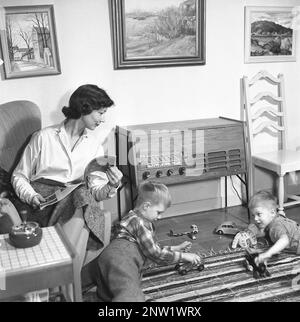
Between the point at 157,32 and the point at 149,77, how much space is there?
1.08ft

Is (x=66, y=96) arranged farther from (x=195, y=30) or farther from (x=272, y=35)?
(x=272, y=35)

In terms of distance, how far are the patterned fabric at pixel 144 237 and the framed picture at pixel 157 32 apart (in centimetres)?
129

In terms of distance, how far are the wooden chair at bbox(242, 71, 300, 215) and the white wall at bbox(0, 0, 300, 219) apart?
0.10 meters

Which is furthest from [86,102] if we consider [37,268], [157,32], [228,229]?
[228,229]

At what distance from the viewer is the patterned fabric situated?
7.74ft

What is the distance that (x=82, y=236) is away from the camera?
2.12 m

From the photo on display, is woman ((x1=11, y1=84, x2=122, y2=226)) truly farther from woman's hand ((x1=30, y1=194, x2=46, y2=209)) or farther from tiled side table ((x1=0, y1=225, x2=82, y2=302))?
tiled side table ((x1=0, y1=225, x2=82, y2=302))

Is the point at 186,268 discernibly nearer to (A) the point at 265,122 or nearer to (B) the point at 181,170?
(B) the point at 181,170

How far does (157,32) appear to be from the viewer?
3275mm

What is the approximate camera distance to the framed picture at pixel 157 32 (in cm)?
316

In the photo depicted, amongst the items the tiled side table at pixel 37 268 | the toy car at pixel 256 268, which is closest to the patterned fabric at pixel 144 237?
the toy car at pixel 256 268

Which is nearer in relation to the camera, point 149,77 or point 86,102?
point 86,102

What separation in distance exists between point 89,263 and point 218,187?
1636 millimetres

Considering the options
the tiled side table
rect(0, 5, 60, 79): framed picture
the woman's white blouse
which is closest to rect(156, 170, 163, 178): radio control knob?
the woman's white blouse
